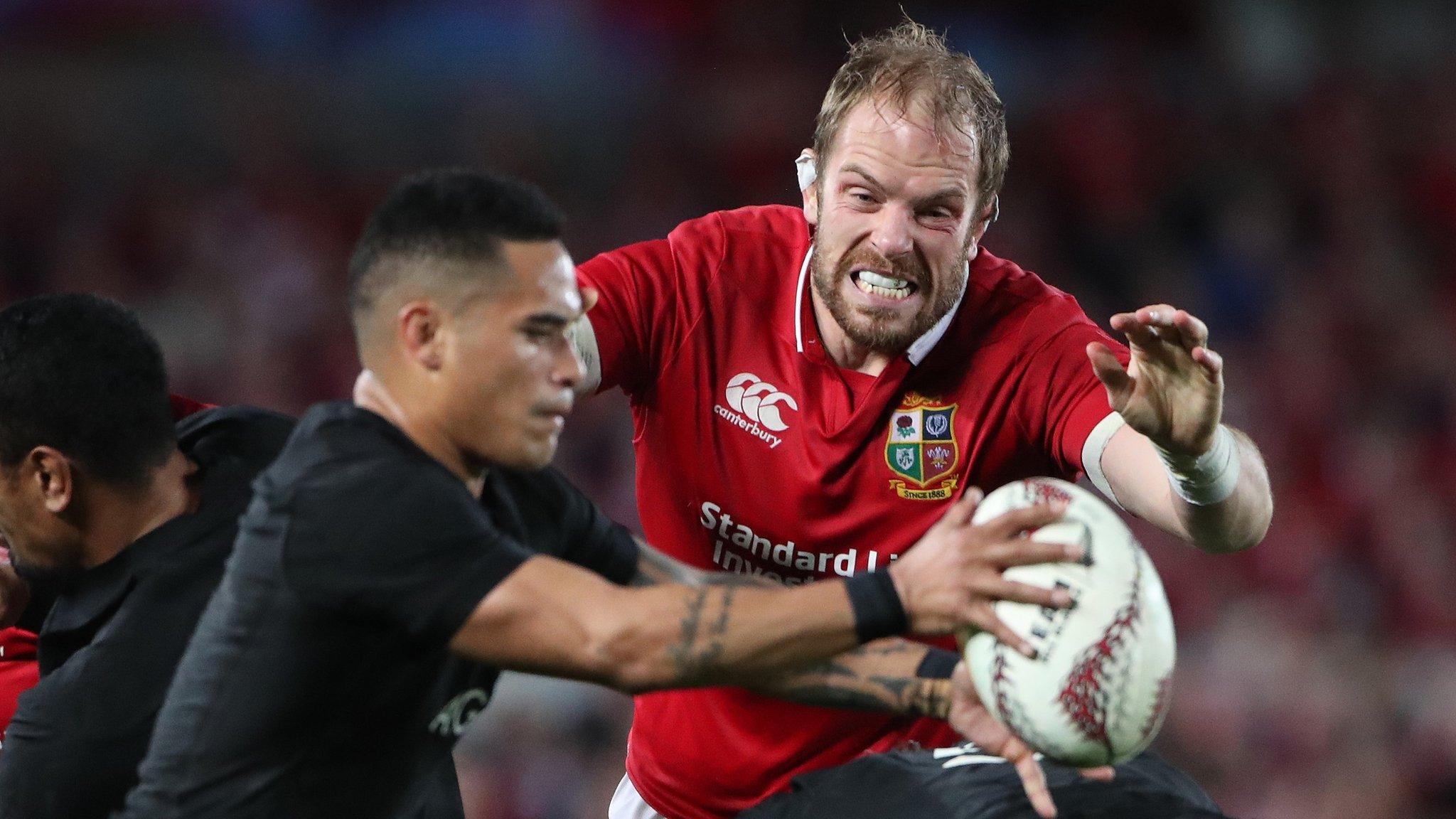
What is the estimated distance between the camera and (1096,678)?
262 centimetres

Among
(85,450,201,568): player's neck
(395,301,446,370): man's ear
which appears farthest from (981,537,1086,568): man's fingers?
(85,450,201,568): player's neck

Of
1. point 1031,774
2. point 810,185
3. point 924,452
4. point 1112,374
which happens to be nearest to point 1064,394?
point 924,452

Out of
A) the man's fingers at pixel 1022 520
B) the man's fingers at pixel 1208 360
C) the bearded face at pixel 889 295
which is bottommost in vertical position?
the man's fingers at pixel 1022 520

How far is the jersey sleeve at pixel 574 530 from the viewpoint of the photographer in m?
3.05

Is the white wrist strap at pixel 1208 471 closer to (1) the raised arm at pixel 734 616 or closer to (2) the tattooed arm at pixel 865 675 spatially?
(2) the tattooed arm at pixel 865 675

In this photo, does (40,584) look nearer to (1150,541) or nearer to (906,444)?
(906,444)

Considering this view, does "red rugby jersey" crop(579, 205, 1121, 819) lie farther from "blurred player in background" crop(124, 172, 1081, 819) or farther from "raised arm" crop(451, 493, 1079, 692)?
"raised arm" crop(451, 493, 1079, 692)

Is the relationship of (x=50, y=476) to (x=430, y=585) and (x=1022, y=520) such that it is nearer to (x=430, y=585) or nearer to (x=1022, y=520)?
(x=430, y=585)

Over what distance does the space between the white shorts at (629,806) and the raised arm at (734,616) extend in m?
1.63

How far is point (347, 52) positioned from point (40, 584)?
6855mm

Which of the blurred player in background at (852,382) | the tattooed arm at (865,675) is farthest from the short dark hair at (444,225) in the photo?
the blurred player in background at (852,382)

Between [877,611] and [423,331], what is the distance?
2.92 feet

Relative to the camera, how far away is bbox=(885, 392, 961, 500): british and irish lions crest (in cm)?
366

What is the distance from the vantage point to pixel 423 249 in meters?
2.71
